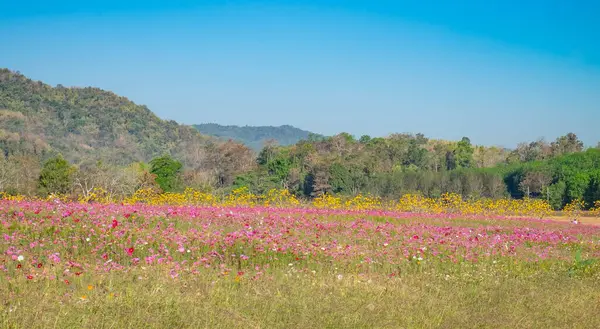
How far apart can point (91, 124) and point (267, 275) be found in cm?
15202

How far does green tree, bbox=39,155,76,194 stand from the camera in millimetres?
44062

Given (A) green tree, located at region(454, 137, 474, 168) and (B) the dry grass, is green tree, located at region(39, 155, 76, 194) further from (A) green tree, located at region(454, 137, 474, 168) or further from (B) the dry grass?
(A) green tree, located at region(454, 137, 474, 168)

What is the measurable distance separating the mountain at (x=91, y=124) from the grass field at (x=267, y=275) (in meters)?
109

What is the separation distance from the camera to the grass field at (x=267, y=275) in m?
5.34

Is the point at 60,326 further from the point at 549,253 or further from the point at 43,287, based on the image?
the point at 549,253

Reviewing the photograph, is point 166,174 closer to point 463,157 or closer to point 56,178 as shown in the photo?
point 56,178

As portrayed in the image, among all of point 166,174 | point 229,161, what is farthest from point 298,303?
point 229,161

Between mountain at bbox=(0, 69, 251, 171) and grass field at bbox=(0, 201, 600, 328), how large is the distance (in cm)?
10926

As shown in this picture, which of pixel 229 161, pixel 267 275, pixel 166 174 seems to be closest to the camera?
pixel 267 275

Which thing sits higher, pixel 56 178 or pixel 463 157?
pixel 463 157

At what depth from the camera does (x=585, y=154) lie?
251ft

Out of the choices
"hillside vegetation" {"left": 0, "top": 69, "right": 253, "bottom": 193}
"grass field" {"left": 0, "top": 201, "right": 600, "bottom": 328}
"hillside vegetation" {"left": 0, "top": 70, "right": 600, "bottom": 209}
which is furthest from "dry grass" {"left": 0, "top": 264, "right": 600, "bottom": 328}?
"hillside vegetation" {"left": 0, "top": 69, "right": 253, "bottom": 193}

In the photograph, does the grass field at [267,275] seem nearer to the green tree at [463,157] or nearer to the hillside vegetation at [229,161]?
the hillside vegetation at [229,161]

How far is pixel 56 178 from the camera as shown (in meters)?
44.6
